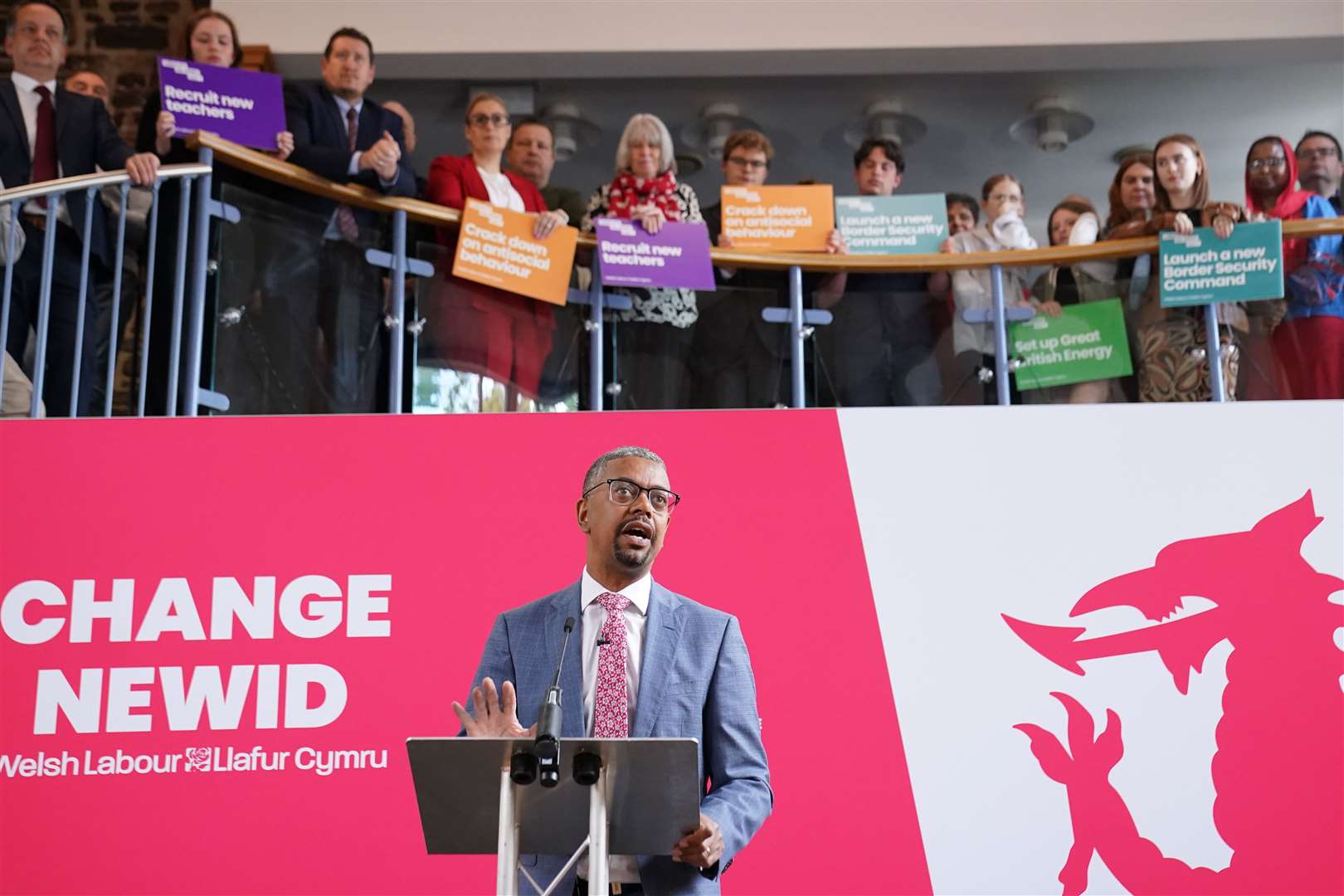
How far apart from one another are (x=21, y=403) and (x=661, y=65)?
4.78 meters

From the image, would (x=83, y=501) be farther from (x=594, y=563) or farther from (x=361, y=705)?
(x=594, y=563)

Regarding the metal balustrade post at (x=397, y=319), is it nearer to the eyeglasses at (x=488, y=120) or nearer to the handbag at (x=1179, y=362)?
the eyeglasses at (x=488, y=120)

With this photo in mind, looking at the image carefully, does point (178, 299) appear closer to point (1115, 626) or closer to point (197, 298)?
point (197, 298)

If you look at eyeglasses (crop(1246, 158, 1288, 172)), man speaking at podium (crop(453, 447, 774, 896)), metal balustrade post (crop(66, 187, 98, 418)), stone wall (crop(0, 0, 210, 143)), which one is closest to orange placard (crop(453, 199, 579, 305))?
metal balustrade post (crop(66, 187, 98, 418))

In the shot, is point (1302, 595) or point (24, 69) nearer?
point (1302, 595)

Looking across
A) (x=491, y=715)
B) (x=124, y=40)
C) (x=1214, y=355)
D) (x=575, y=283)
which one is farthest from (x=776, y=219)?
(x=124, y=40)

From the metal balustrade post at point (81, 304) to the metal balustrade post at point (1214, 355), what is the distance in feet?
11.9

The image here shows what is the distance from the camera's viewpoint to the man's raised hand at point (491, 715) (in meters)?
2.44

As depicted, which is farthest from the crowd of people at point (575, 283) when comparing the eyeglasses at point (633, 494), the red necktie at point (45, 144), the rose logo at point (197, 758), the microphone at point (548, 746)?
the microphone at point (548, 746)

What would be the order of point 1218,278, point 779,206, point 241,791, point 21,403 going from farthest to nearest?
1. point 779,206
2. point 1218,278
3. point 21,403
4. point 241,791

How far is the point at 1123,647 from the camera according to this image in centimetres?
432

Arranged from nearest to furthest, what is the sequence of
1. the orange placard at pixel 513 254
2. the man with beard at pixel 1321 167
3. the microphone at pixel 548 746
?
the microphone at pixel 548 746 → the orange placard at pixel 513 254 → the man with beard at pixel 1321 167

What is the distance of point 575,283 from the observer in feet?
17.0

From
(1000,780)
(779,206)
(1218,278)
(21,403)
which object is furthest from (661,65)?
(1000,780)
